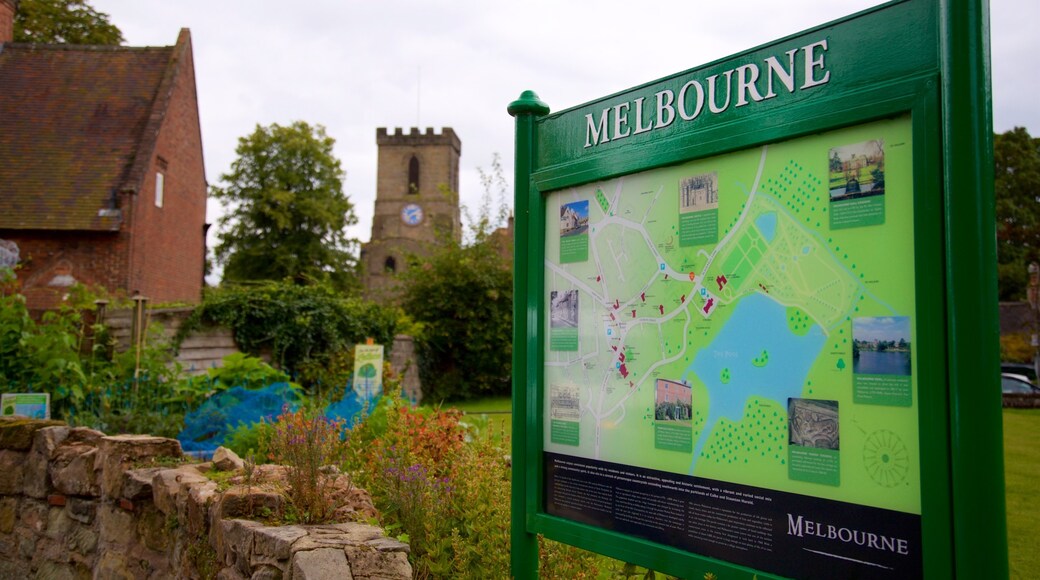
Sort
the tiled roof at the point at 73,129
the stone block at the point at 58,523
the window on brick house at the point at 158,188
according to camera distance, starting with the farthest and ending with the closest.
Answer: the window on brick house at the point at 158,188 < the tiled roof at the point at 73,129 < the stone block at the point at 58,523

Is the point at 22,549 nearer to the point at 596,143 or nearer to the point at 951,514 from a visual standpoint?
the point at 596,143

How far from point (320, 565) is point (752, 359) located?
66.6 inches

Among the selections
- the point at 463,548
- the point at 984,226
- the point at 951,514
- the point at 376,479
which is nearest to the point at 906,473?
the point at 951,514

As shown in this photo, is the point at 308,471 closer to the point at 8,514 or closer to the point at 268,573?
the point at 268,573

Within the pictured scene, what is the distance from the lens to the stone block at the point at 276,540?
9.72 ft

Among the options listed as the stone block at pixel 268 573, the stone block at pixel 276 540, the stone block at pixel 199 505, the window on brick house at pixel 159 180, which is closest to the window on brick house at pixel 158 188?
the window on brick house at pixel 159 180

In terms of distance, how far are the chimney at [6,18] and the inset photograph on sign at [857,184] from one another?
83.2 ft

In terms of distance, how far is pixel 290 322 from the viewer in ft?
43.2

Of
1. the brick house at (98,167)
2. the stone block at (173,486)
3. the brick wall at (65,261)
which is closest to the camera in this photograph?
the stone block at (173,486)

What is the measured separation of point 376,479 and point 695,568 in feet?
8.15

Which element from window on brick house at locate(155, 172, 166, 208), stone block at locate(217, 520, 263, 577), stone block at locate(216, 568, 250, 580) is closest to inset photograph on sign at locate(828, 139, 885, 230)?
stone block at locate(217, 520, 263, 577)

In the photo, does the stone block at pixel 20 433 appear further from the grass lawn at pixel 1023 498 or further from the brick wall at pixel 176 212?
the brick wall at pixel 176 212

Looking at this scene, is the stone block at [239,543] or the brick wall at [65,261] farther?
the brick wall at [65,261]

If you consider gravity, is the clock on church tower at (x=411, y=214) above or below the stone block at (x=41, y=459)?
above
